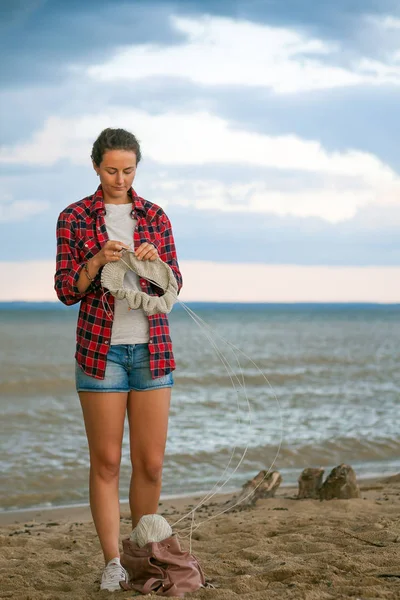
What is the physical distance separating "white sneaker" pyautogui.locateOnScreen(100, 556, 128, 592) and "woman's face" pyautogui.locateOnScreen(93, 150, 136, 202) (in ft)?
5.32

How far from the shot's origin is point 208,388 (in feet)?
47.5

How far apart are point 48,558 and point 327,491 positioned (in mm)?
2366

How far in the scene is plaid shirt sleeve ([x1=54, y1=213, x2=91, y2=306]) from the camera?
10.8 feet

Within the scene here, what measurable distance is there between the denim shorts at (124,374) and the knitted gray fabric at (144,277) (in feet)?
0.60

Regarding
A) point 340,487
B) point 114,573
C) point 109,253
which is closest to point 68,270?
point 109,253

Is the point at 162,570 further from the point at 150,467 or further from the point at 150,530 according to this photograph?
the point at 150,467

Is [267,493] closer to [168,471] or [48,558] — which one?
[168,471]

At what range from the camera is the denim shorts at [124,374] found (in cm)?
327

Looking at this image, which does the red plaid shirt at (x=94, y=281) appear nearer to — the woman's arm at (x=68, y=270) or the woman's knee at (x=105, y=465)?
the woman's arm at (x=68, y=270)

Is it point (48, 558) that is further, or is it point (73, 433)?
point (73, 433)

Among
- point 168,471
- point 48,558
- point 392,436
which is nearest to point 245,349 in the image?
point 392,436

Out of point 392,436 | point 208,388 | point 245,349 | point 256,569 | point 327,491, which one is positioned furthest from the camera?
point 245,349

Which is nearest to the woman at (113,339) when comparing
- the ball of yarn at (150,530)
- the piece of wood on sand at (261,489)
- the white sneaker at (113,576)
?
the white sneaker at (113,576)

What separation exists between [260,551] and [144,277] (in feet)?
5.52
